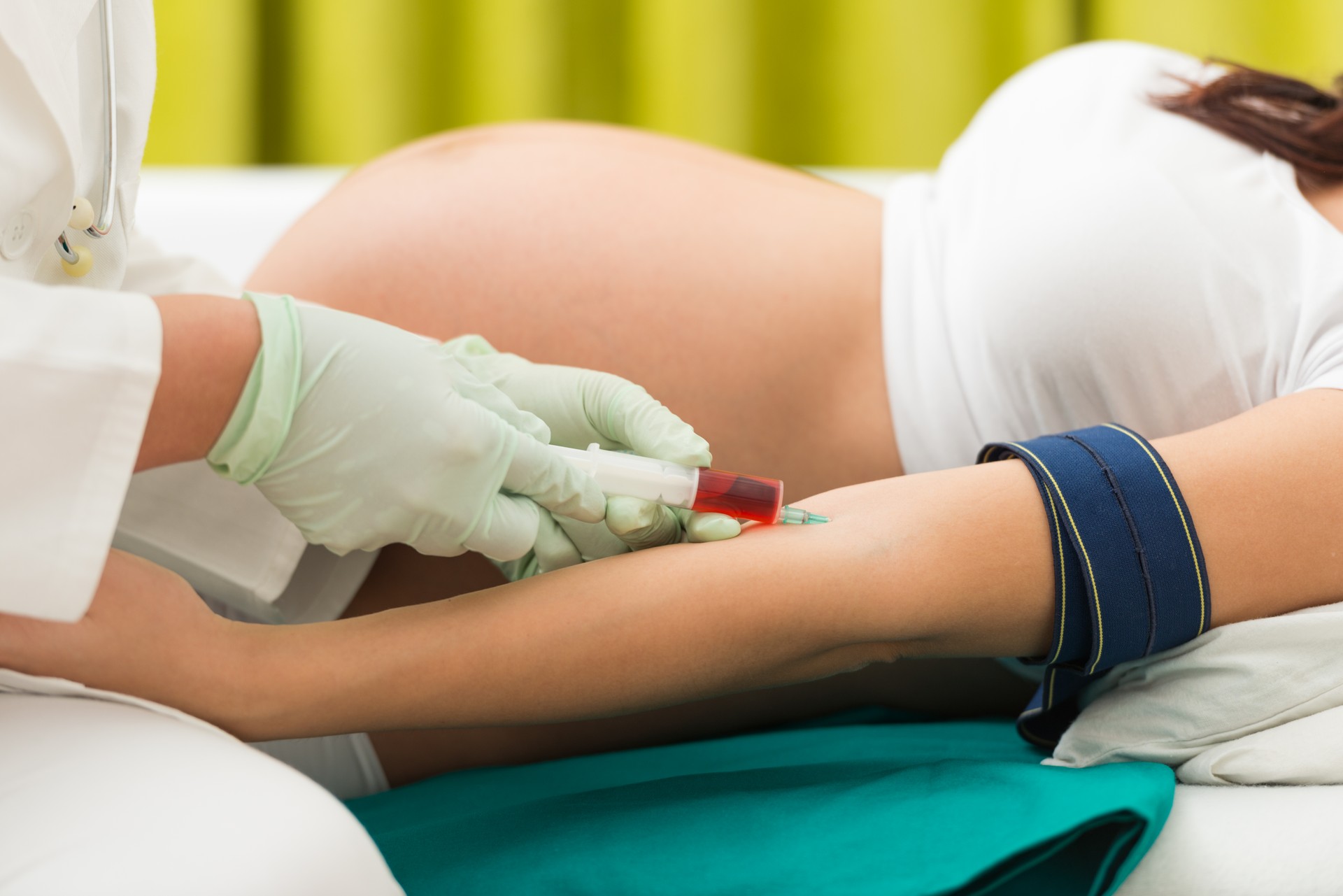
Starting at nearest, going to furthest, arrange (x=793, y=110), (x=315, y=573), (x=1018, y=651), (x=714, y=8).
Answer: (x=1018, y=651), (x=315, y=573), (x=714, y=8), (x=793, y=110)

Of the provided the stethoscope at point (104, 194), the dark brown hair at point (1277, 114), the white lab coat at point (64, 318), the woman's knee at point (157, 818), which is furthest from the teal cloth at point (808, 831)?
the dark brown hair at point (1277, 114)

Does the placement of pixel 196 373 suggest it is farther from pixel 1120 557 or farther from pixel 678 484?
pixel 1120 557

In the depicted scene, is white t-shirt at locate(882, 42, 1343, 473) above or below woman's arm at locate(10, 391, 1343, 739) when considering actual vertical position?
above

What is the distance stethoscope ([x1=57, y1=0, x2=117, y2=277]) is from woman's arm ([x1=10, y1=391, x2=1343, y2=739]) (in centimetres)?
21

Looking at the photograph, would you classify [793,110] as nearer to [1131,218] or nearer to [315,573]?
[1131,218]

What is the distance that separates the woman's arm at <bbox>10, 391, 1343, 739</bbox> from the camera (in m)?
0.68

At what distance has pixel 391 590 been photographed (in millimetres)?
891

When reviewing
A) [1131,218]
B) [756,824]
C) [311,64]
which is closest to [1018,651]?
[756,824]

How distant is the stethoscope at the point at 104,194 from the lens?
0.70 meters

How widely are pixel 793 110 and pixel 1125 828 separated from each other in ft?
6.01

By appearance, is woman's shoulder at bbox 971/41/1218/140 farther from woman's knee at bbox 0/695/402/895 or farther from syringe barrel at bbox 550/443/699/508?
woman's knee at bbox 0/695/402/895

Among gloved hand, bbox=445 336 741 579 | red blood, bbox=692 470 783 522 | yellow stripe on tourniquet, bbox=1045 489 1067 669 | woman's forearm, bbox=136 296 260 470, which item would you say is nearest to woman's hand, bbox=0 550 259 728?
woman's forearm, bbox=136 296 260 470

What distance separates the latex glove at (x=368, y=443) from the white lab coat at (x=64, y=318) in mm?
77

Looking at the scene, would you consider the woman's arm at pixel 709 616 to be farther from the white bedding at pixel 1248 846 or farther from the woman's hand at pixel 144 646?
the white bedding at pixel 1248 846
